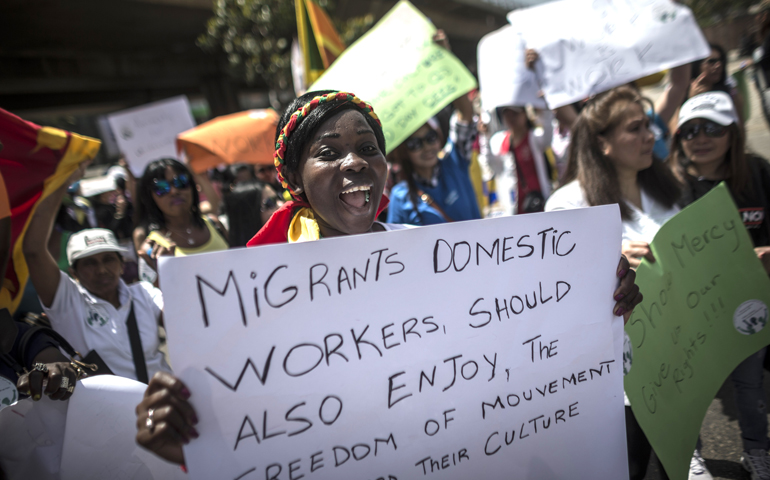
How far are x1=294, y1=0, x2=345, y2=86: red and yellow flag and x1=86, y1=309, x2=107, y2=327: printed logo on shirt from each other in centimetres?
260

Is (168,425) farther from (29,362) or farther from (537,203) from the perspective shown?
A: (537,203)

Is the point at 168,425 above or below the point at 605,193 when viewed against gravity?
below

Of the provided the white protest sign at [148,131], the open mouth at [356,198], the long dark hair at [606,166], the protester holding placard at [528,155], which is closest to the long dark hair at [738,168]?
the long dark hair at [606,166]

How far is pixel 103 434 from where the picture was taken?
1.34m

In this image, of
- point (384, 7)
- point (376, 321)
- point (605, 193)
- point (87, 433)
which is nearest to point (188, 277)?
point (376, 321)

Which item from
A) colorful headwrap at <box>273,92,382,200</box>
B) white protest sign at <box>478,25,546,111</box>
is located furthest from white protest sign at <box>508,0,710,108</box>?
colorful headwrap at <box>273,92,382,200</box>

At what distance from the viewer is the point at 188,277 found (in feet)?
3.39

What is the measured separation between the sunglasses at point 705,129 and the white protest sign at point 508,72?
0.96m

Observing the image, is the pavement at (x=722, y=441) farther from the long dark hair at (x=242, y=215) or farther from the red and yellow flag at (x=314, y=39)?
the red and yellow flag at (x=314, y=39)

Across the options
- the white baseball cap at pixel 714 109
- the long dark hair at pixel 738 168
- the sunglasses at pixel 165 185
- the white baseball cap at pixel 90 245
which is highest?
the sunglasses at pixel 165 185

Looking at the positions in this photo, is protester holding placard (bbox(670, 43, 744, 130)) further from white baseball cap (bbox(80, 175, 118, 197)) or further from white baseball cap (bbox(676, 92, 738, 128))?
white baseball cap (bbox(80, 175, 118, 197))

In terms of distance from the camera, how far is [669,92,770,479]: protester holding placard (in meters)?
2.18

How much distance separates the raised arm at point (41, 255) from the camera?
207 centimetres

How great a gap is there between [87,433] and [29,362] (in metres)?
0.59
